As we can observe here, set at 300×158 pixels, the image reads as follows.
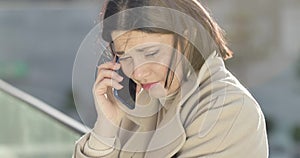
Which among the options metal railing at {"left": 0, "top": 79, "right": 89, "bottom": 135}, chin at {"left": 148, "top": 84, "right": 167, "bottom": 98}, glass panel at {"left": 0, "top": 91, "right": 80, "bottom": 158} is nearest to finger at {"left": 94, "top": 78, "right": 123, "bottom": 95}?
chin at {"left": 148, "top": 84, "right": 167, "bottom": 98}

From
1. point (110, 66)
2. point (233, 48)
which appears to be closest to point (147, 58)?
point (110, 66)

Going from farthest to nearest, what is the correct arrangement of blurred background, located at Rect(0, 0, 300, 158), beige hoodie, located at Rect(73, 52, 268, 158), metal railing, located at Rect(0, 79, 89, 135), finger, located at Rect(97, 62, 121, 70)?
blurred background, located at Rect(0, 0, 300, 158), metal railing, located at Rect(0, 79, 89, 135), finger, located at Rect(97, 62, 121, 70), beige hoodie, located at Rect(73, 52, 268, 158)

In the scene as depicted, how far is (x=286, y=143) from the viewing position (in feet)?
44.4

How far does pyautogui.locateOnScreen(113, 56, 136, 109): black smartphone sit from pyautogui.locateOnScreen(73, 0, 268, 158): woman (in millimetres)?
24

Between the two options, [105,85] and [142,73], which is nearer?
[142,73]

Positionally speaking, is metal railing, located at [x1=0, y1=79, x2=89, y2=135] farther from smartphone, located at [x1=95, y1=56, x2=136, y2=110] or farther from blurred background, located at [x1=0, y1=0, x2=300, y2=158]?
blurred background, located at [x1=0, y1=0, x2=300, y2=158]

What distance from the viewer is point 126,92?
4.76 feet

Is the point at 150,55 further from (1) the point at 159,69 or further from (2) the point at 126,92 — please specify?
(2) the point at 126,92

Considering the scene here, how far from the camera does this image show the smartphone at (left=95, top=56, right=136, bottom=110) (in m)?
1.41

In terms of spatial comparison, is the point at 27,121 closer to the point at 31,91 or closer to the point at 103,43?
the point at 103,43

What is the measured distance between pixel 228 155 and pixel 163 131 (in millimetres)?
137

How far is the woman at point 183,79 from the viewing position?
1.27m

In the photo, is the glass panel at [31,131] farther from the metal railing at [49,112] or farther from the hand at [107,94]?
the hand at [107,94]

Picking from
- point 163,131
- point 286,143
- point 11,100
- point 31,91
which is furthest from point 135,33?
point 31,91
